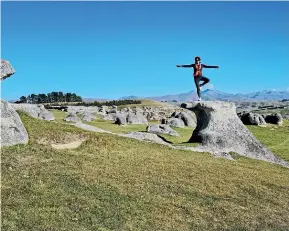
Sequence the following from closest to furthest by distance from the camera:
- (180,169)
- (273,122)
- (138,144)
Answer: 1. (180,169)
2. (138,144)
3. (273,122)

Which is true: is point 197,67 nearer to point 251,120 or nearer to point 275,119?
point 251,120

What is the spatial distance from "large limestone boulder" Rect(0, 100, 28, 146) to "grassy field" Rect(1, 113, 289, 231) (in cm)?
45

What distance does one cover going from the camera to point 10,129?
20.0 meters

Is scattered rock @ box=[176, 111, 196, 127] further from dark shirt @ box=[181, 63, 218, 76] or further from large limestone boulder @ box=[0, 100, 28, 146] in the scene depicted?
large limestone boulder @ box=[0, 100, 28, 146]

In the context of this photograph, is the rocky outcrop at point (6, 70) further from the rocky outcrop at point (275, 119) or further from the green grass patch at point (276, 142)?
the rocky outcrop at point (275, 119)

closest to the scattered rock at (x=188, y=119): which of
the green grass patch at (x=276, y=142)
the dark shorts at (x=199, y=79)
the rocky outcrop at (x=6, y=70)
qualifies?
the green grass patch at (x=276, y=142)

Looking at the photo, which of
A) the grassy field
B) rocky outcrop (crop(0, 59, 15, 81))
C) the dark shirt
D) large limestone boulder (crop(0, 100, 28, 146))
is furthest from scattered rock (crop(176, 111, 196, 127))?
large limestone boulder (crop(0, 100, 28, 146))

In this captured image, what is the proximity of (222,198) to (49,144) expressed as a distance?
28.8 ft

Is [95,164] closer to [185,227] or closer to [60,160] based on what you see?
[60,160]

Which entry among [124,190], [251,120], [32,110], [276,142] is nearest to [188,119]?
[251,120]

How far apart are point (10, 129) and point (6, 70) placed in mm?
3459

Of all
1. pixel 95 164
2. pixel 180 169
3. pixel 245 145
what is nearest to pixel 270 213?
pixel 180 169

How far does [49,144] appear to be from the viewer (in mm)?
20781

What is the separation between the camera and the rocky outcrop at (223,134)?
3072cm
